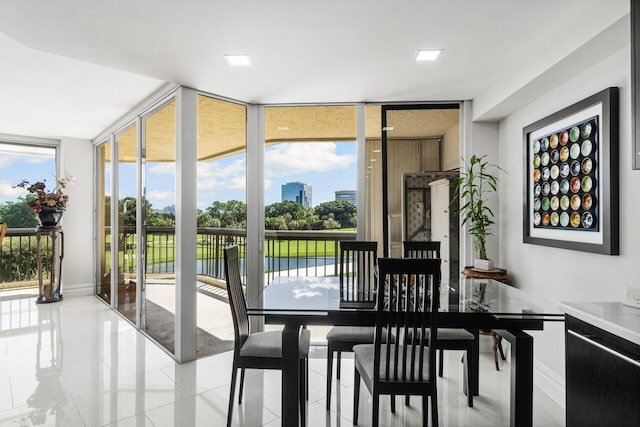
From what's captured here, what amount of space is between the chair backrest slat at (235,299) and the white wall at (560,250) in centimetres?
233

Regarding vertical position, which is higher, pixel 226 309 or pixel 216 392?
pixel 226 309

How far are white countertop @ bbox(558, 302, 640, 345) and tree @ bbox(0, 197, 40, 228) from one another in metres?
7.40

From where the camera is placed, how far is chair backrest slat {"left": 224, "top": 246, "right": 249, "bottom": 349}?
7.62 feet

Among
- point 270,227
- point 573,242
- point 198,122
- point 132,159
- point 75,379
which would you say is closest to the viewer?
point 573,242

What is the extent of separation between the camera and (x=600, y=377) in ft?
5.09

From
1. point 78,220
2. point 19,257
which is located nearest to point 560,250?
point 78,220

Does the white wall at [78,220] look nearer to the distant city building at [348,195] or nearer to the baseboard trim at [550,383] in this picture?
the distant city building at [348,195]

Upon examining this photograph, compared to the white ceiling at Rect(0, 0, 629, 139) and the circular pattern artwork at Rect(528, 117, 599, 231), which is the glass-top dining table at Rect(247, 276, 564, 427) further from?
the white ceiling at Rect(0, 0, 629, 139)

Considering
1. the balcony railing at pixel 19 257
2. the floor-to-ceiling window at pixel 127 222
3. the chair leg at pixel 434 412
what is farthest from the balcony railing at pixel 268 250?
the balcony railing at pixel 19 257

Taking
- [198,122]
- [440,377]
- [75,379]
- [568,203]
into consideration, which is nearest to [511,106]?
[568,203]

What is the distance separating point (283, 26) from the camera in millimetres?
2285

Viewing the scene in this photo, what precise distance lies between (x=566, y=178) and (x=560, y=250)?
1.84 feet

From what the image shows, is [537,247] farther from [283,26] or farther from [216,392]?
[216,392]

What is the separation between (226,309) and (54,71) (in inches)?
110
